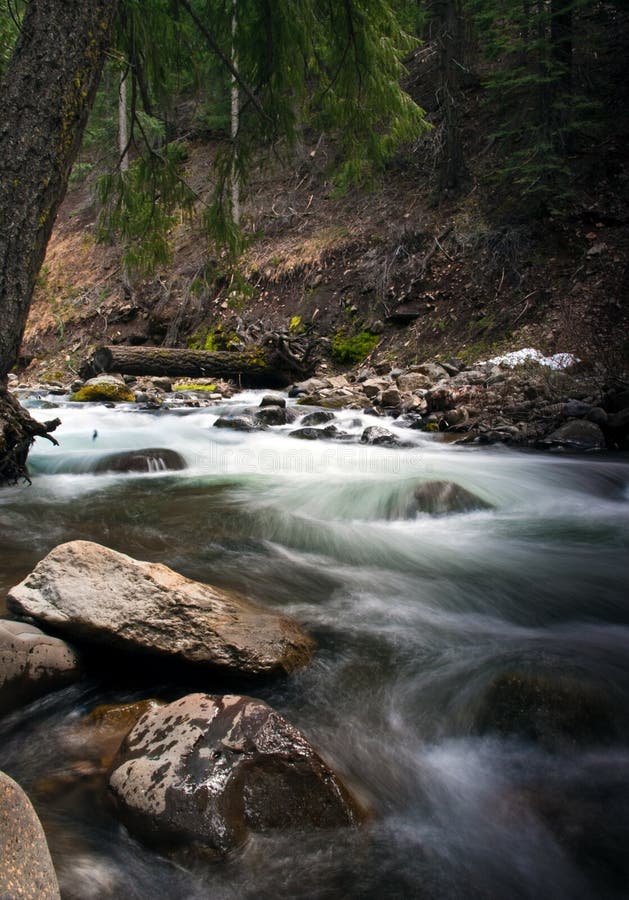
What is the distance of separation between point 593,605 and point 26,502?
15.3 ft

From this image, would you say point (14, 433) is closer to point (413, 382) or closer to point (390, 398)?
point (390, 398)

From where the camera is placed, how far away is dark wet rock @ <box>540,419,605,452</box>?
712 centimetres

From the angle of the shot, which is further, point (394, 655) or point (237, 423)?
point (237, 423)

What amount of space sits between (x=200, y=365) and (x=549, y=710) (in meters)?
12.0


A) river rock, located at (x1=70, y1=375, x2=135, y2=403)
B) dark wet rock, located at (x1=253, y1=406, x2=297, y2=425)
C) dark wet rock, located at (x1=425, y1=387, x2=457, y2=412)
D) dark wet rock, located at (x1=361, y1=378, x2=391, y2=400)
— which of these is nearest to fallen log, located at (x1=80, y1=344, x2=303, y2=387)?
river rock, located at (x1=70, y1=375, x2=135, y2=403)

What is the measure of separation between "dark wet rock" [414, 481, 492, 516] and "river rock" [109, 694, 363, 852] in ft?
11.1

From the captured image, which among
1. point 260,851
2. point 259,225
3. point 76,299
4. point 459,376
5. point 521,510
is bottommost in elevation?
point 260,851

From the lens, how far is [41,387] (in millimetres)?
13750

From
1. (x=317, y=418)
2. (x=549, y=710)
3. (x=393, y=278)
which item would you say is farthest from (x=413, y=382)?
(x=549, y=710)

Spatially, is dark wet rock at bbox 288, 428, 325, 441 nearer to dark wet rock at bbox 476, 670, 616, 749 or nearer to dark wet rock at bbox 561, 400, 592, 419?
dark wet rock at bbox 561, 400, 592, 419

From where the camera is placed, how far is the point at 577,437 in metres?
7.21

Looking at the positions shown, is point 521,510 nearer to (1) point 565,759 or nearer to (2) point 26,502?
(1) point 565,759

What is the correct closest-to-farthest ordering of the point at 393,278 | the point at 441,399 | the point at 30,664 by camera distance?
1. the point at 30,664
2. the point at 441,399
3. the point at 393,278

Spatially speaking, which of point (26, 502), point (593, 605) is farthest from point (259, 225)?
point (593, 605)
